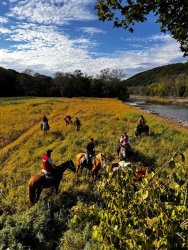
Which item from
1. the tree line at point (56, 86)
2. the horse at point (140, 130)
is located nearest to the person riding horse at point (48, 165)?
the horse at point (140, 130)

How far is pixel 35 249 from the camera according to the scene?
12.8 metres

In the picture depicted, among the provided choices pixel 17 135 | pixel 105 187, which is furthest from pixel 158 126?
pixel 105 187

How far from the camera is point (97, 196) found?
16.1m

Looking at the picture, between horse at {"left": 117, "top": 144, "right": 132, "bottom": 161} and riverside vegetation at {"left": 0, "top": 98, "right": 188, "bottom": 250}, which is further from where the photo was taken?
horse at {"left": 117, "top": 144, "right": 132, "bottom": 161}

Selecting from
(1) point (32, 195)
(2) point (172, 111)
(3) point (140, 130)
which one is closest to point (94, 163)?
(1) point (32, 195)

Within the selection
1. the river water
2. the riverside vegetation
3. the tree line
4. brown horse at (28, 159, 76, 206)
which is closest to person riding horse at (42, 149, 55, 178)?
brown horse at (28, 159, 76, 206)

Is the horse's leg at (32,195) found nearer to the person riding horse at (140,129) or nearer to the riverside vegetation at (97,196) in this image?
the riverside vegetation at (97,196)

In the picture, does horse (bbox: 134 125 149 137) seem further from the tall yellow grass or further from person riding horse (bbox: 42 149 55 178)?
person riding horse (bbox: 42 149 55 178)

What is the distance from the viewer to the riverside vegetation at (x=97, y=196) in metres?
4.19

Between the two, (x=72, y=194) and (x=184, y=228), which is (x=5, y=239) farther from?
(x=184, y=228)

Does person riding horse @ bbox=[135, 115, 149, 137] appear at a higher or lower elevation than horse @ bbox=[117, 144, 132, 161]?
higher

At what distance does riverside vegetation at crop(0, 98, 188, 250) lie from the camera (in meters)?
4.19

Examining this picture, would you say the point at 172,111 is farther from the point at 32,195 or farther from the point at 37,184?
the point at 32,195

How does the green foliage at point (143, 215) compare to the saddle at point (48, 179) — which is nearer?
the green foliage at point (143, 215)
